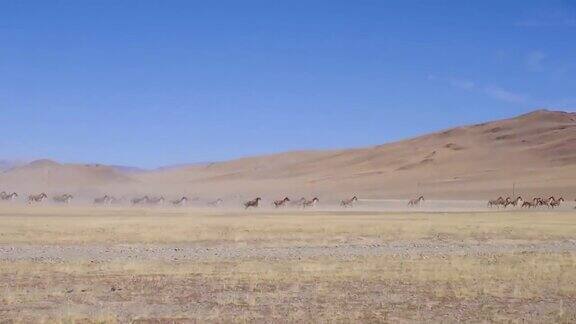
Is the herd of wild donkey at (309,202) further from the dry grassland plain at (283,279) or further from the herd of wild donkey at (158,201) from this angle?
the dry grassland plain at (283,279)

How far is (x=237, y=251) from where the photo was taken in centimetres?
2767

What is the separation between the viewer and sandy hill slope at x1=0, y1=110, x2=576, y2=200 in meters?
→ 129

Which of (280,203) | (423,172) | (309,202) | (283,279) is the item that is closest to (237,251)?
(283,279)

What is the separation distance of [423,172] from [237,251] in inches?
5010

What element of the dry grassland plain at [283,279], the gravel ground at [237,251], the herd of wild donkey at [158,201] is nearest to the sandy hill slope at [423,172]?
the herd of wild donkey at [158,201]

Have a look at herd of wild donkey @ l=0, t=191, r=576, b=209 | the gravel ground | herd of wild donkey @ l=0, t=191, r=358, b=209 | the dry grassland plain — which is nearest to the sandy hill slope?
herd of wild donkey @ l=0, t=191, r=576, b=209

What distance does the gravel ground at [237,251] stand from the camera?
82.5 feet

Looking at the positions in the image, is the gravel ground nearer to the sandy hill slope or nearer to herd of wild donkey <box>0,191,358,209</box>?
herd of wild donkey <box>0,191,358,209</box>

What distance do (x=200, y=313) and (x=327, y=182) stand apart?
139 metres

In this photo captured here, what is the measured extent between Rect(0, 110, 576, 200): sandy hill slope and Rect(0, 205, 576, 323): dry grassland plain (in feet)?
283

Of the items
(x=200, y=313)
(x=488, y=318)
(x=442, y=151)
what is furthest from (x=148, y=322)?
(x=442, y=151)

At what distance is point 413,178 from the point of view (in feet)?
478

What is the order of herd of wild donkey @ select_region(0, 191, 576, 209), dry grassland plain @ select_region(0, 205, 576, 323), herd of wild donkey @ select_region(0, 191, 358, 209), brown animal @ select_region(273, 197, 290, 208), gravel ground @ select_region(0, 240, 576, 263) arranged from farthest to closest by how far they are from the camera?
herd of wild donkey @ select_region(0, 191, 358, 209) < brown animal @ select_region(273, 197, 290, 208) < herd of wild donkey @ select_region(0, 191, 576, 209) < gravel ground @ select_region(0, 240, 576, 263) < dry grassland plain @ select_region(0, 205, 576, 323)

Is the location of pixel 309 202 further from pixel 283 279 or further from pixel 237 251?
pixel 283 279
